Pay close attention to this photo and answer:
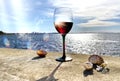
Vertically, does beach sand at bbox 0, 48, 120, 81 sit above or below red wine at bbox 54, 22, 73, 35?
below

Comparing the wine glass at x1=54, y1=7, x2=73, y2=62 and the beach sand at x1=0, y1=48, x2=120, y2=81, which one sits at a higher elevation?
the wine glass at x1=54, y1=7, x2=73, y2=62

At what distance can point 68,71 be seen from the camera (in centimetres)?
194

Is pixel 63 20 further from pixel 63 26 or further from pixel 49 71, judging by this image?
pixel 49 71

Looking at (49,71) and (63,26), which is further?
(63,26)

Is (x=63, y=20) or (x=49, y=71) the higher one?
(x=63, y=20)

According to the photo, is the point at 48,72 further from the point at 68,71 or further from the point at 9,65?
the point at 9,65

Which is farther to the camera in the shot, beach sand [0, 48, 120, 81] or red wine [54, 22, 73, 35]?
red wine [54, 22, 73, 35]

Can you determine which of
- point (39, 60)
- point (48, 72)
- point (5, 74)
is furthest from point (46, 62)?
point (5, 74)

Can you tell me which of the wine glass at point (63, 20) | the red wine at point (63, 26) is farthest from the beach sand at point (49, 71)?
the red wine at point (63, 26)

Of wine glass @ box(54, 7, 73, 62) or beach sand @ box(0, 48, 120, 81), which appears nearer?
beach sand @ box(0, 48, 120, 81)

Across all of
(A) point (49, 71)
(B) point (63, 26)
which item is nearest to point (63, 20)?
(B) point (63, 26)

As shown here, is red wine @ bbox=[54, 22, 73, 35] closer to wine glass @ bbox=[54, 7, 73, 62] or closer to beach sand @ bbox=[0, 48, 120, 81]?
wine glass @ bbox=[54, 7, 73, 62]

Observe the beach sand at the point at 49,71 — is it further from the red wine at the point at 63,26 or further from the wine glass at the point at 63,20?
the red wine at the point at 63,26

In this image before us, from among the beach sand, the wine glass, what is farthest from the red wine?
the beach sand
